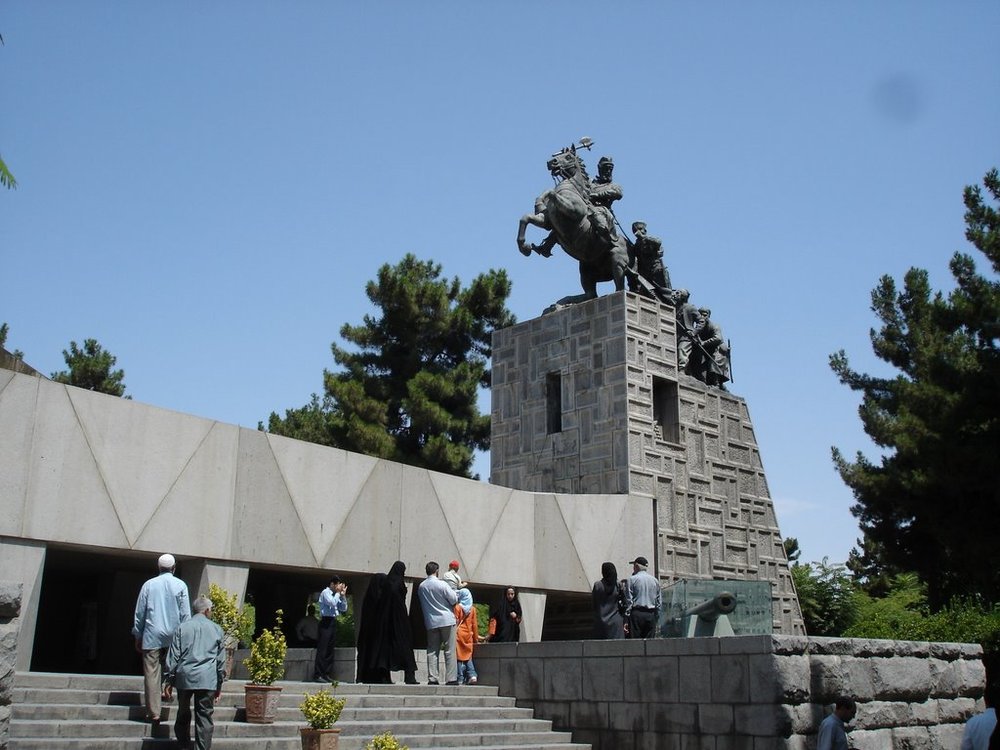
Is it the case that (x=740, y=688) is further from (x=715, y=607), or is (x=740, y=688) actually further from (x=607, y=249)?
(x=607, y=249)

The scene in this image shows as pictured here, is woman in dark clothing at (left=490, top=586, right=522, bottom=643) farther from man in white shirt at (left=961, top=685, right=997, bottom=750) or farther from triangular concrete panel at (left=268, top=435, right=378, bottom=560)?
man in white shirt at (left=961, top=685, right=997, bottom=750)

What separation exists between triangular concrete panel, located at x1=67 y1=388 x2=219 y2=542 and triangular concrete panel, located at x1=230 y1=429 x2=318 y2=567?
0.72m

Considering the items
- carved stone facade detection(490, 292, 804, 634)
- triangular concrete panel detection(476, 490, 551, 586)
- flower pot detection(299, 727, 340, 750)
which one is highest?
carved stone facade detection(490, 292, 804, 634)

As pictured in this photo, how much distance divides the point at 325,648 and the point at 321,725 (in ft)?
9.52

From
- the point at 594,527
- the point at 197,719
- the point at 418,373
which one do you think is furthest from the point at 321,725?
the point at 418,373

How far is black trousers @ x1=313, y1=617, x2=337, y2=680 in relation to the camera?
11188mm

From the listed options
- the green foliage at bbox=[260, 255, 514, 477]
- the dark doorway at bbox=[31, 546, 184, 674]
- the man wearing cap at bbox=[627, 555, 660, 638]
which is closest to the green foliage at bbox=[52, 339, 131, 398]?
the green foliage at bbox=[260, 255, 514, 477]

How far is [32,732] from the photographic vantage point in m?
7.69

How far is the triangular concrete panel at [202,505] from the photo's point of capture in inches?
449

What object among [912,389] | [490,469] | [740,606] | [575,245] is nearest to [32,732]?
[740,606]

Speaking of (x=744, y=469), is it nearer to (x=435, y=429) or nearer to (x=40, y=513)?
(x=435, y=429)

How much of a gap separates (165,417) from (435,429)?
14.4 metres

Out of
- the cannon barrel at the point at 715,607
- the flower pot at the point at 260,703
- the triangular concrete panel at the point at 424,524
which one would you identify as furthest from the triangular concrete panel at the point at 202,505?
the cannon barrel at the point at 715,607

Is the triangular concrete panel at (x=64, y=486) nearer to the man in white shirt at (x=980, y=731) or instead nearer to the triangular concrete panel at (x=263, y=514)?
the triangular concrete panel at (x=263, y=514)
